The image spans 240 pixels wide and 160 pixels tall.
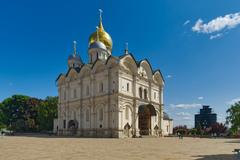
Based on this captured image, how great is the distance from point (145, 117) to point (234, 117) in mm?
33889

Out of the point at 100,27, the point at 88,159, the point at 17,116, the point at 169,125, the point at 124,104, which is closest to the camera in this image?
the point at 88,159

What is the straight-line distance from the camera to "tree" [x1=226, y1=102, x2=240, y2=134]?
15523 mm

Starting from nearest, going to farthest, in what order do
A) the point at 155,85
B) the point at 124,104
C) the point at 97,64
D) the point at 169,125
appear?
the point at 124,104, the point at 97,64, the point at 155,85, the point at 169,125

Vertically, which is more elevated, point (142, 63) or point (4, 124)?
point (142, 63)

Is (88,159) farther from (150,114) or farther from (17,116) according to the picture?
(17,116)

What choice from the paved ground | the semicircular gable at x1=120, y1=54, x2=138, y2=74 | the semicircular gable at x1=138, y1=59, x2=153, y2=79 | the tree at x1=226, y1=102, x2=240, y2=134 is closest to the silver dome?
the semicircular gable at x1=138, y1=59, x2=153, y2=79

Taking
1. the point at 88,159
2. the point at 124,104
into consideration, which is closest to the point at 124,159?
the point at 88,159

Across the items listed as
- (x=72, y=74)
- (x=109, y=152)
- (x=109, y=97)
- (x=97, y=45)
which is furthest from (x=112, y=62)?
(x=109, y=152)

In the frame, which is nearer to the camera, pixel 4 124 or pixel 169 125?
pixel 169 125

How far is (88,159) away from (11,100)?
214ft

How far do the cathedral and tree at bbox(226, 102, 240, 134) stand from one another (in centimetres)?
2798

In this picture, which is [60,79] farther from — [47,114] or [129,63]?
[129,63]

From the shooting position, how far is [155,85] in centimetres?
5394

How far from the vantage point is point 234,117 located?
51.4 feet
